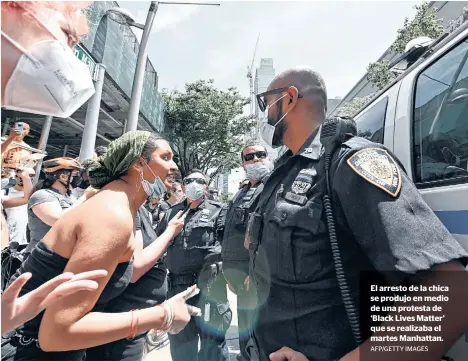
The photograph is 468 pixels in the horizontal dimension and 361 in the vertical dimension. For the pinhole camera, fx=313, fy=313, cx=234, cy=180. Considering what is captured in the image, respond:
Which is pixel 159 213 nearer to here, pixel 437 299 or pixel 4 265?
pixel 4 265

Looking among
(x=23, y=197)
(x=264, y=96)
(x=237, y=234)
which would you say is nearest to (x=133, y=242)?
(x=264, y=96)

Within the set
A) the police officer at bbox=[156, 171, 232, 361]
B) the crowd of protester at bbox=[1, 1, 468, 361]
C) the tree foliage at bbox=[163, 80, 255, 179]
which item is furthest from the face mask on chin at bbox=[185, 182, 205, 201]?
the tree foliage at bbox=[163, 80, 255, 179]

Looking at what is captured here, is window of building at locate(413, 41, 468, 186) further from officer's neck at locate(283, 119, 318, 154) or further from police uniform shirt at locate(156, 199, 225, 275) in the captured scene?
police uniform shirt at locate(156, 199, 225, 275)

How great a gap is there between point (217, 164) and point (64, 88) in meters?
20.3

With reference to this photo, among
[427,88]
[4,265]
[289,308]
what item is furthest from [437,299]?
[4,265]

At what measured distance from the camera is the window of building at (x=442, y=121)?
1360 millimetres

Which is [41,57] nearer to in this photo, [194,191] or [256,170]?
[256,170]

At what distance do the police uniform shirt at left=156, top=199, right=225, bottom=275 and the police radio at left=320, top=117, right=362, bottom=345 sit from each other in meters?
2.35

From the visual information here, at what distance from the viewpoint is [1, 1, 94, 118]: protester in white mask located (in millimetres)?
889

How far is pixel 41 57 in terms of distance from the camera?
0.96m

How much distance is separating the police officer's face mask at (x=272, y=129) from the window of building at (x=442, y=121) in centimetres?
68

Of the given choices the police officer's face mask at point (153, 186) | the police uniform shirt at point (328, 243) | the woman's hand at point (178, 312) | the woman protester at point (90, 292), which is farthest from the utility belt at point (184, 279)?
the police uniform shirt at point (328, 243)

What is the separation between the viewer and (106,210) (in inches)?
52.1

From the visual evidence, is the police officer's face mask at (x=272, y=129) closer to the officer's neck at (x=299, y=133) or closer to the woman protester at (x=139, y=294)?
the officer's neck at (x=299, y=133)
